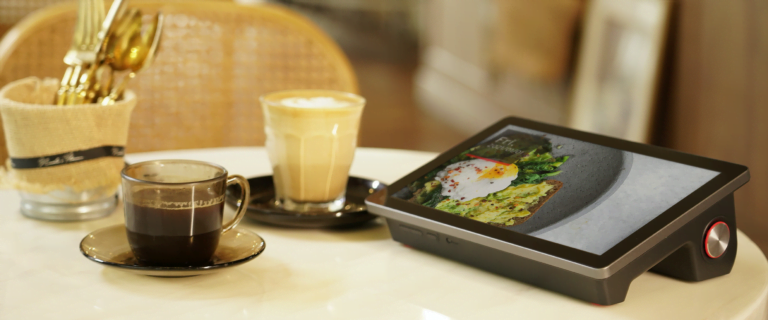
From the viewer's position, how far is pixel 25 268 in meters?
0.52

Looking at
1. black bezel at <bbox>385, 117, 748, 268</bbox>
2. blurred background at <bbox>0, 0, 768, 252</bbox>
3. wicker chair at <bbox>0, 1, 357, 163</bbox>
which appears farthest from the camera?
blurred background at <bbox>0, 0, 768, 252</bbox>

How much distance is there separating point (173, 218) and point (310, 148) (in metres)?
0.19

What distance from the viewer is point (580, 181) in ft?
1.77

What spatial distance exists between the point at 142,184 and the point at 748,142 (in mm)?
1375

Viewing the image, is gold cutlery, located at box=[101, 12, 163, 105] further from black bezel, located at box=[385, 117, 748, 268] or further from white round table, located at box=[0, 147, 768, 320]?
black bezel, located at box=[385, 117, 748, 268]

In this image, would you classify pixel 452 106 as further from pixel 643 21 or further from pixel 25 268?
pixel 25 268

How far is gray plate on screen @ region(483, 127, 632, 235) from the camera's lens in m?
0.51

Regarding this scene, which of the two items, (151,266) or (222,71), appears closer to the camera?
(151,266)

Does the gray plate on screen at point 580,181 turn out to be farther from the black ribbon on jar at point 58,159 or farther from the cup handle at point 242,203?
the black ribbon on jar at point 58,159

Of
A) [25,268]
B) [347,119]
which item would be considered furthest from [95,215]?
[347,119]

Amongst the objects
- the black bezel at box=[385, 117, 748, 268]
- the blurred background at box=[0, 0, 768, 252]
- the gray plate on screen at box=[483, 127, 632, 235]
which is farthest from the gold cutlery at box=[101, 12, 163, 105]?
the blurred background at box=[0, 0, 768, 252]

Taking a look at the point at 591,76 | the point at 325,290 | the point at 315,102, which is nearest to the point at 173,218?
the point at 325,290

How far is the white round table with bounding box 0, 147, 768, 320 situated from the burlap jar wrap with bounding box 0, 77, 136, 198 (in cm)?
5

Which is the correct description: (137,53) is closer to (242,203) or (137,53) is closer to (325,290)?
(242,203)
